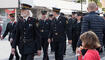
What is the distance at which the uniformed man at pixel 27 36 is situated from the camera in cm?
625

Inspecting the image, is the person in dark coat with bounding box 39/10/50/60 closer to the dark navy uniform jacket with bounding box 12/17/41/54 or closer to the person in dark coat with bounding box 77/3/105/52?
the dark navy uniform jacket with bounding box 12/17/41/54

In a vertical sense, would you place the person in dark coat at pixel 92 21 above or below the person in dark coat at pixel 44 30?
above

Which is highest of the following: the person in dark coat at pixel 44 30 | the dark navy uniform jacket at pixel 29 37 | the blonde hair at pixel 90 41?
the blonde hair at pixel 90 41

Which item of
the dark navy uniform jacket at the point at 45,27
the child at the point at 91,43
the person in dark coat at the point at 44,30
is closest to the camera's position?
the child at the point at 91,43

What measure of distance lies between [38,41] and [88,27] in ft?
4.59

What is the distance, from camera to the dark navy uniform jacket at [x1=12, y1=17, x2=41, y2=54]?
20.5 ft

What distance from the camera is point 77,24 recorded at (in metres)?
12.2

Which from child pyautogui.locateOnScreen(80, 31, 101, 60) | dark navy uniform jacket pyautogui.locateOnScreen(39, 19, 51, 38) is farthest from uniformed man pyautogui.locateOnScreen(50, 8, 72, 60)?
child pyautogui.locateOnScreen(80, 31, 101, 60)

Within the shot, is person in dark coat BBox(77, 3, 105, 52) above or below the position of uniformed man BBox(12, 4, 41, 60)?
above

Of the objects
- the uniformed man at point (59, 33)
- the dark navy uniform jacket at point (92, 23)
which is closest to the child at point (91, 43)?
the dark navy uniform jacket at point (92, 23)

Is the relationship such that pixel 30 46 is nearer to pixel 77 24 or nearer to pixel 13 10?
pixel 77 24

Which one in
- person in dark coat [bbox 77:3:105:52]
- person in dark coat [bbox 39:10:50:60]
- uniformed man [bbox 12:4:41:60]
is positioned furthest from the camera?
person in dark coat [bbox 39:10:50:60]

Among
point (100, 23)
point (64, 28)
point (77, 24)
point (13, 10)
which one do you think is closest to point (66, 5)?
point (13, 10)

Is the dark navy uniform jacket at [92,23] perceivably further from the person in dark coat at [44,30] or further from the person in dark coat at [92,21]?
the person in dark coat at [44,30]
